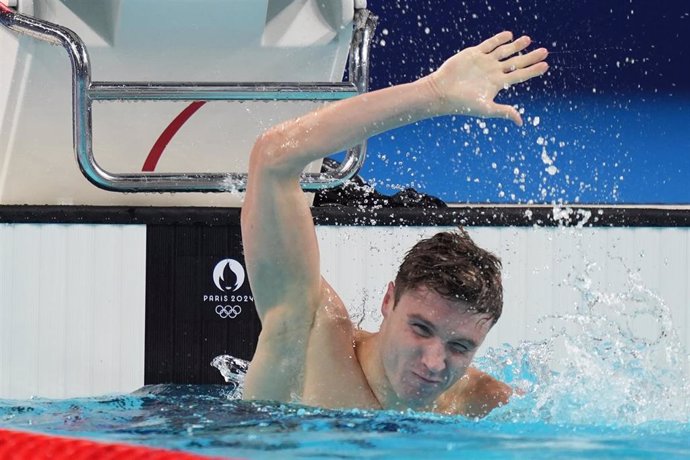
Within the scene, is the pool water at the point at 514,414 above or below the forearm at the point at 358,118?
below

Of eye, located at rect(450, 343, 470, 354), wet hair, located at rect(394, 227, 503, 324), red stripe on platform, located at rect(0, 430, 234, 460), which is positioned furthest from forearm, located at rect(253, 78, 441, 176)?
red stripe on platform, located at rect(0, 430, 234, 460)

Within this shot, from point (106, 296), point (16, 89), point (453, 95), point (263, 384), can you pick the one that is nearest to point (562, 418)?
point (263, 384)

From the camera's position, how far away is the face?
224 centimetres

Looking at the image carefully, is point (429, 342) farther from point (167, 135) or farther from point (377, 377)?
point (167, 135)

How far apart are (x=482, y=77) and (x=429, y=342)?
1.70 ft

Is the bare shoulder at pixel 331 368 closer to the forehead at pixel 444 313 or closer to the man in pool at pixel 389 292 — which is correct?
the man in pool at pixel 389 292

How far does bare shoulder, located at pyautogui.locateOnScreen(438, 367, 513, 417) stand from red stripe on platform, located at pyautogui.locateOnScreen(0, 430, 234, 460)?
0.84 metres

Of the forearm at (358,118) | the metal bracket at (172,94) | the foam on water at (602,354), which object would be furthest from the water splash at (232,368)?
the forearm at (358,118)

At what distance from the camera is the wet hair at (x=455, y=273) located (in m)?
2.27

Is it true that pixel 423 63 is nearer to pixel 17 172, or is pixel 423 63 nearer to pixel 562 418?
pixel 17 172

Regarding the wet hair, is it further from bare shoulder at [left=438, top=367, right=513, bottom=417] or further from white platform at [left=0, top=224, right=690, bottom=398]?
white platform at [left=0, top=224, right=690, bottom=398]

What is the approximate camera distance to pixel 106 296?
3.41 meters

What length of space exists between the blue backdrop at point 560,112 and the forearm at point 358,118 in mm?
2619

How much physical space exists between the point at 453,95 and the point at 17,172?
1827mm
